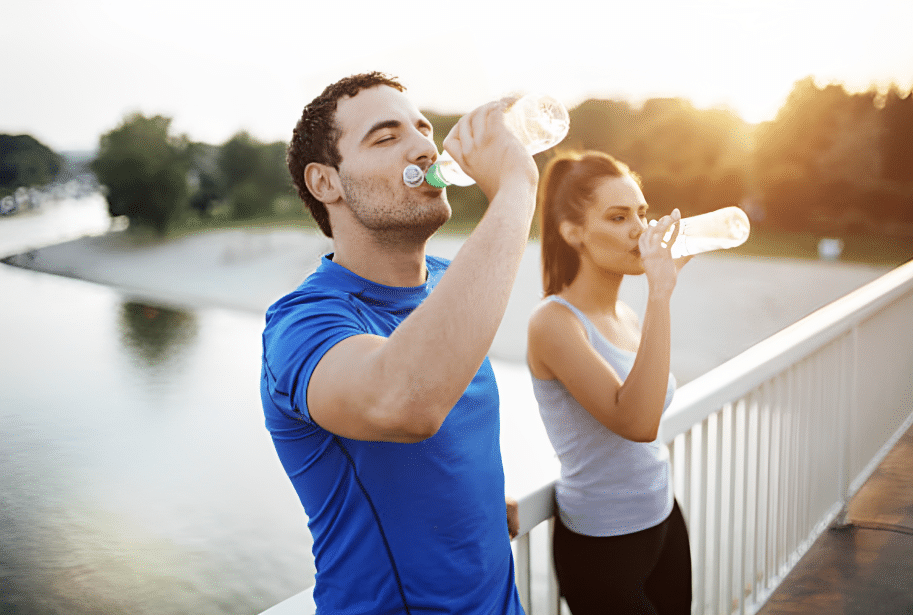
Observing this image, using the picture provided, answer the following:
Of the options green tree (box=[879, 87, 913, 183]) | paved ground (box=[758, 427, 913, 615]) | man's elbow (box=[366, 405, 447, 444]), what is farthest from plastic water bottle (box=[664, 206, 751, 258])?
Result: green tree (box=[879, 87, 913, 183])

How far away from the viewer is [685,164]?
9523 millimetres

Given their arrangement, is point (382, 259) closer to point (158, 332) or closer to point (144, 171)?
point (144, 171)

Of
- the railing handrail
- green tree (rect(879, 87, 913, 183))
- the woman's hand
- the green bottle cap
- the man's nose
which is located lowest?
the railing handrail

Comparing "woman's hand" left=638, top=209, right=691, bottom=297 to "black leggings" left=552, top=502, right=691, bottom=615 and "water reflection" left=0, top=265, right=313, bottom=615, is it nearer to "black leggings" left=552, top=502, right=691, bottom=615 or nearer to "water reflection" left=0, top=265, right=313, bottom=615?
"black leggings" left=552, top=502, right=691, bottom=615

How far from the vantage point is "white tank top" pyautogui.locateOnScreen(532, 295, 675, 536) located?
1.00m

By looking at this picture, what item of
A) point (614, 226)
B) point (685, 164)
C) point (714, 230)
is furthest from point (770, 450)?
point (685, 164)

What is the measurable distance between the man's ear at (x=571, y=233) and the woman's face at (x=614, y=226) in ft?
0.04

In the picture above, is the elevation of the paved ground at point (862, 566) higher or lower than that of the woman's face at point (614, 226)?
lower

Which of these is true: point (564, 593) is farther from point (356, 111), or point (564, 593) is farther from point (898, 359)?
point (898, 359)

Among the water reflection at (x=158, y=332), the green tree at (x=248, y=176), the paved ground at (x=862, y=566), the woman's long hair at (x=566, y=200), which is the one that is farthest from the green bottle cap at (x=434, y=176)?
the water reflection at (x=158, y=332)

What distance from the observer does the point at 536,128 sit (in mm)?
796

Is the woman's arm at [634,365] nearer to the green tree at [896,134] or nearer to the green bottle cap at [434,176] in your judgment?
the green bottle cap at [434,176]

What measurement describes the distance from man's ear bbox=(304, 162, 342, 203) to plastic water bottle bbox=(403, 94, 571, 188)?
0.29ft

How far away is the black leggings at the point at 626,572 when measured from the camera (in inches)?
39.0
